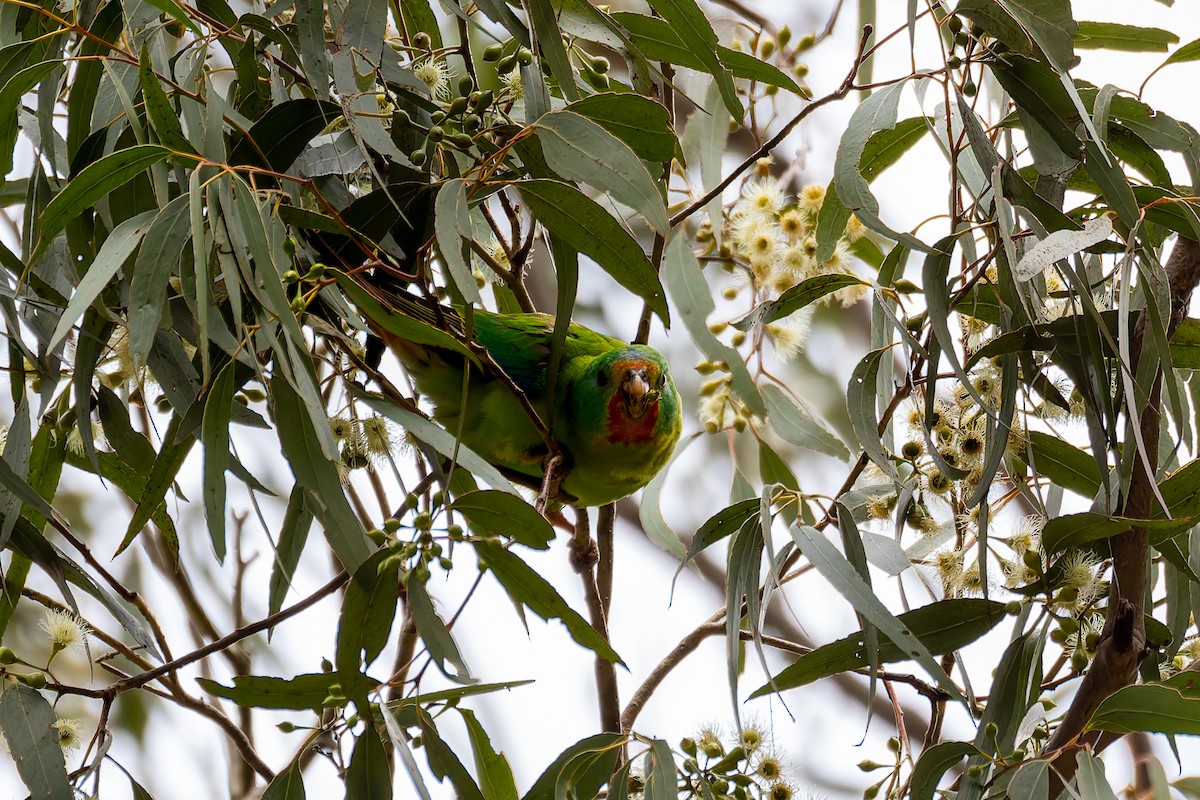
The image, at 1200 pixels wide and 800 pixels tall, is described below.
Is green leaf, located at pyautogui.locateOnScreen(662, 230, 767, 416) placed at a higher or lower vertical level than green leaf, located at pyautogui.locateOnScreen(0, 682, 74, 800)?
higher

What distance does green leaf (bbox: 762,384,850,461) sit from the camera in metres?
2.34

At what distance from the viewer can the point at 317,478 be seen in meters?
1.67

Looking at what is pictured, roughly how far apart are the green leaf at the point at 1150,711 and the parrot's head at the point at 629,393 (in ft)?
4.32

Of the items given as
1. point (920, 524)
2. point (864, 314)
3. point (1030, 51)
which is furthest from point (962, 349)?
point (864, 314)

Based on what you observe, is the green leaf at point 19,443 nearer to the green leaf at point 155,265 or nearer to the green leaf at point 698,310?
the green leaf at point 155,265

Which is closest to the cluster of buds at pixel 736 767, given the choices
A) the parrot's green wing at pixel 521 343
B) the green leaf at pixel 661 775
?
the green leaf at pixel 661 775

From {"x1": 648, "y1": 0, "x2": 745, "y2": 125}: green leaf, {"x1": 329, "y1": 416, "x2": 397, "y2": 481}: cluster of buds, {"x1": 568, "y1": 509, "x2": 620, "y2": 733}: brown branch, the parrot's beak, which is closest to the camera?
{"x1": 648, "y1": 0, "x2": 745, "y2": 125}: green leaf

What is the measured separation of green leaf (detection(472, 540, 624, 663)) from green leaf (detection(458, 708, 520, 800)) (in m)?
0.28

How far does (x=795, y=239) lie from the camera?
8.30ft

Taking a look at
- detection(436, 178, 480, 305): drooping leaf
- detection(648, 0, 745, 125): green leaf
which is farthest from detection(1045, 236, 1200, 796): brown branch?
detection(436, 178, 480, 305): drooping leaf

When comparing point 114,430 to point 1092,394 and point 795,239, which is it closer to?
point 795,239

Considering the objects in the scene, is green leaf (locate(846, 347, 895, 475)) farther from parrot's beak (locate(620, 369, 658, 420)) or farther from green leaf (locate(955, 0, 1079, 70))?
parrot's beak (locate(620, 369, 658, 420))

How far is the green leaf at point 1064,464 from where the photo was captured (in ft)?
6.64

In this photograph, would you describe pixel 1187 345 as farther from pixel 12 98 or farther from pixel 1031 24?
pixel 12 98
